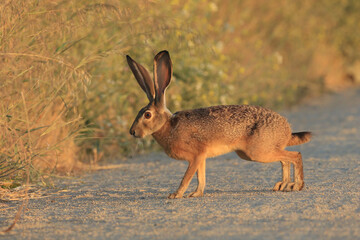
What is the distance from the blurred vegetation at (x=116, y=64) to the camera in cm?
532

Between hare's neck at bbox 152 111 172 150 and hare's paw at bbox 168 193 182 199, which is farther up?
hare's neck at bbox 152 111 172 150

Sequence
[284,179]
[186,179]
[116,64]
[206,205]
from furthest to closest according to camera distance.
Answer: [116,64] → [284,179] → [186,179] → [206,205]

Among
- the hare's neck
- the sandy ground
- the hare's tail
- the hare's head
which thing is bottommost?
the sandy ground

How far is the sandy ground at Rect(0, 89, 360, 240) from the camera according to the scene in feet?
12.8

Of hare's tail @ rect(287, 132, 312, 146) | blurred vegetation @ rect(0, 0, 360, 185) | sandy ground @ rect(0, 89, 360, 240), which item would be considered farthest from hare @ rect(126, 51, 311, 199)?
blurred vegetation @ rect(0, 0, 360, 185)

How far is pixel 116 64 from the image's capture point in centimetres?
768

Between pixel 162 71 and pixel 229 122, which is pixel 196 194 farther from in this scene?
pixel 162 71

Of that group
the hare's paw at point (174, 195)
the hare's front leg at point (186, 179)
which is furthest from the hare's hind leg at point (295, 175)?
the hare's paw at point (174, 195)

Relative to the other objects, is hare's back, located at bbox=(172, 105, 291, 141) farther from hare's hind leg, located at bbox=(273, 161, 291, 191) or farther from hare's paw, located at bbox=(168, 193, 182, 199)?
hare's paw, located at bbox=(168, 193, 182, 199)

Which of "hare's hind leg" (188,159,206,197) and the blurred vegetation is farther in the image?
the blurred vegetation

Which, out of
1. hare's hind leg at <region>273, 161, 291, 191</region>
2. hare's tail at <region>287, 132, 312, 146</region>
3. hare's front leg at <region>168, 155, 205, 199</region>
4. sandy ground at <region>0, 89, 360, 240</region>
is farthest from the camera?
hare's tail at <region>287, 132, 312, 146</region>

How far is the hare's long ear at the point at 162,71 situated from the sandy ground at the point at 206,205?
101 cm

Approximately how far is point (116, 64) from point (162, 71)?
2.55m

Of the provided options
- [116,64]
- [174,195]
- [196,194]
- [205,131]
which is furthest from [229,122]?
[116,64]
